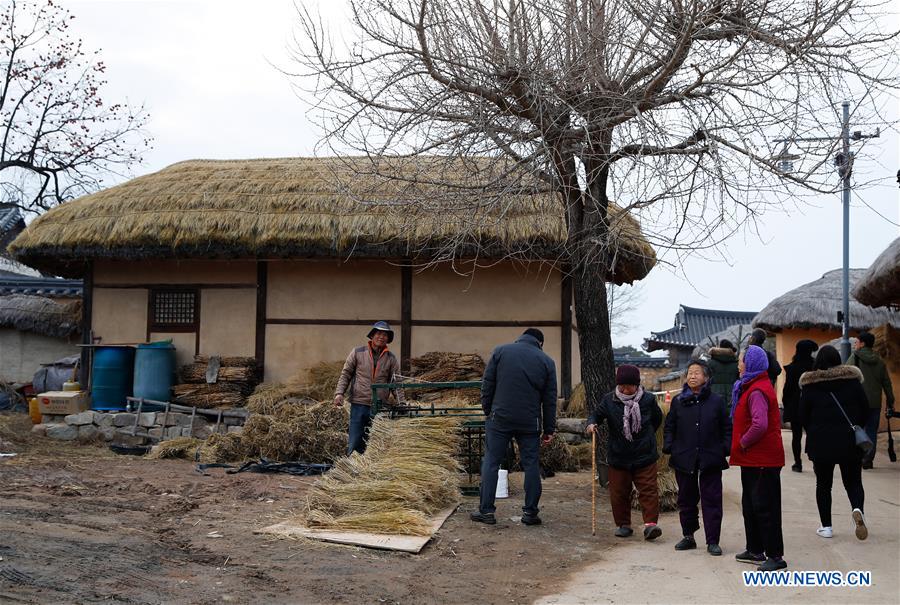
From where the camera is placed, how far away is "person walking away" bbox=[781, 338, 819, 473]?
973 cm

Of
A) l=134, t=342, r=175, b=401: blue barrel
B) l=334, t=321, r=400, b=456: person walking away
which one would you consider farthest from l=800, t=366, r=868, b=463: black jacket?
l=134, t=342, r=175, b=401: blue barrel

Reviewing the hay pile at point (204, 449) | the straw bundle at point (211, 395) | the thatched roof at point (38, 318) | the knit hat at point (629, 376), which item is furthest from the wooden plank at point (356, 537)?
the thatched roof at point (38, 318)

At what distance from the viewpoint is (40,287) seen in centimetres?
1936

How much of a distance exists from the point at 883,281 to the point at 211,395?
9.08 metres

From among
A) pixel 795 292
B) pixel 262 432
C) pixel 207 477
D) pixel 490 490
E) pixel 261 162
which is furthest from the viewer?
pixel 795 292

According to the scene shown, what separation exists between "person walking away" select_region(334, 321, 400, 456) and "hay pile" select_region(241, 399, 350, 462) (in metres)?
1.46

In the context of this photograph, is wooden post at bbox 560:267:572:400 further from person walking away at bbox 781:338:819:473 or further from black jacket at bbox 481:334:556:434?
black jacket at bbox 481:334:556:434

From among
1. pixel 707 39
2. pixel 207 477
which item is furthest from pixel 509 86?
pixel 207 477

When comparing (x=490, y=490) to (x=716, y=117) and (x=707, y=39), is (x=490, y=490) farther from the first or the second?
(x=707, y=39)

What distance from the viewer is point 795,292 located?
20453mm

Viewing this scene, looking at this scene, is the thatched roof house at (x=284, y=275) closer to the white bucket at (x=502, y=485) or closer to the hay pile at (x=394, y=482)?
the white bucket at (x=502, y=485)

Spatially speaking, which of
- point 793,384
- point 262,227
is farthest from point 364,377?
point 793,384

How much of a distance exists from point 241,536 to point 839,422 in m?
4.42

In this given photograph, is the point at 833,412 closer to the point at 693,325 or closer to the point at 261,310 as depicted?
the point at 261,310
